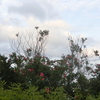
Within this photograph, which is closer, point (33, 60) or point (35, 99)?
point (35, 99)

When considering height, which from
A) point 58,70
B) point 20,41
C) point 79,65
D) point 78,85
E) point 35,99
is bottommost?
point 35,99

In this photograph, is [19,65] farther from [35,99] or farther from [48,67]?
[35,99]

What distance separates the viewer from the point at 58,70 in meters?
11.0

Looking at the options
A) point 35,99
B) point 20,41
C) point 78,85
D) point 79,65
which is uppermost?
point 20,41

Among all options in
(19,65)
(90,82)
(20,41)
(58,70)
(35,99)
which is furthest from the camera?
(20,41)

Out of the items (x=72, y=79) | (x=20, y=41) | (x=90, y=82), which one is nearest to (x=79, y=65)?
(x=72, y=79)

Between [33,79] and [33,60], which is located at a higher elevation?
[33,60]

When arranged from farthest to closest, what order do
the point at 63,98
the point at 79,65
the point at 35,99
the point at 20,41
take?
1. the point at 20,41
2. the point at 79,65
3. the point at 63,98
4. the point at 35,99

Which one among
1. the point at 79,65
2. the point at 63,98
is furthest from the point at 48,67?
the point at 63,98

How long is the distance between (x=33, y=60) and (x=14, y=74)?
114 cm

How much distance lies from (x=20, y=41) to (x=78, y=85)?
871 cm

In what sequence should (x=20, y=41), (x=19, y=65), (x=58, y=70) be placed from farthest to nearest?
(x=20, y=41) → (x=19, y=65) → (x=58, y=70)

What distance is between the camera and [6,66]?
38.1ft

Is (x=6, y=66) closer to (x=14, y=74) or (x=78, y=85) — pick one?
(x=14, y=74)
